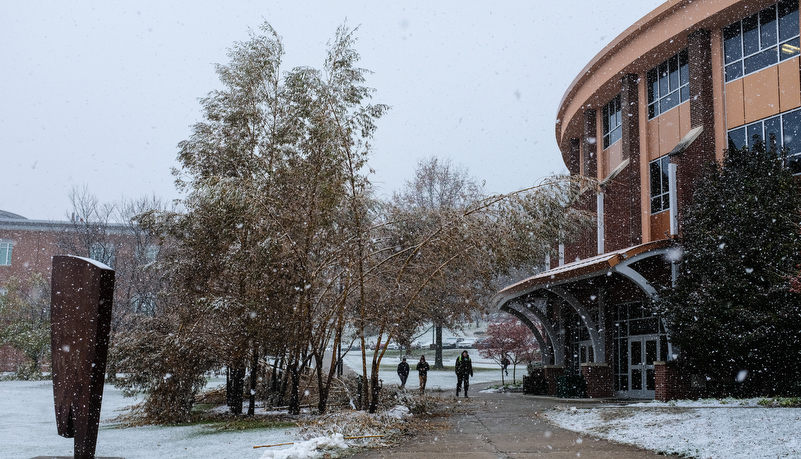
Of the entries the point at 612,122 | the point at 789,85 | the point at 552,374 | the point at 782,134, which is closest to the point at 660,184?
the point at 782,134

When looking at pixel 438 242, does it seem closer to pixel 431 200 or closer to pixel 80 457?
pixel 80 457

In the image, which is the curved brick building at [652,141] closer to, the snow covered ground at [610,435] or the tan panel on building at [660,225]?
the tan panel on building at [660,225]

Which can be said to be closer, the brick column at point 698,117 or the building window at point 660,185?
the brick column at point 698,117

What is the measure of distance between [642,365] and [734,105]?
26.2 feet

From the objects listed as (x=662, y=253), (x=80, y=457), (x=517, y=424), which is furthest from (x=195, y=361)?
(x=662, y=253)

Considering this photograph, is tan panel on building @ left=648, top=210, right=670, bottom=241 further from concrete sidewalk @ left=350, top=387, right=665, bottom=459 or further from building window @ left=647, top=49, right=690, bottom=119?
concrete sidewalk @ left=350, top=387, right=665, bottom=459

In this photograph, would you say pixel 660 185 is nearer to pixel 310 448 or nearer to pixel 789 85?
pixel 789 85

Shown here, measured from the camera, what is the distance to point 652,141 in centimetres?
2161

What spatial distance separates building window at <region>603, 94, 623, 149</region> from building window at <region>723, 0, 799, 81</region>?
5.72 meters

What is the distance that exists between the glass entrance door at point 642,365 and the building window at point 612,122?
7.91m

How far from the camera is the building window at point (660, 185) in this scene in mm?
20328

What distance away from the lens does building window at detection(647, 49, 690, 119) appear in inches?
794

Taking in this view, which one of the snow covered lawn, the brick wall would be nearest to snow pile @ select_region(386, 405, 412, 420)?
the snow covered lawn

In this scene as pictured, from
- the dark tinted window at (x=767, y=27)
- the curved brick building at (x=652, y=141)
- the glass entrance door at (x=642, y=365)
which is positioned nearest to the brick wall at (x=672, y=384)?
the curved brick building at (x=652, y=141)
